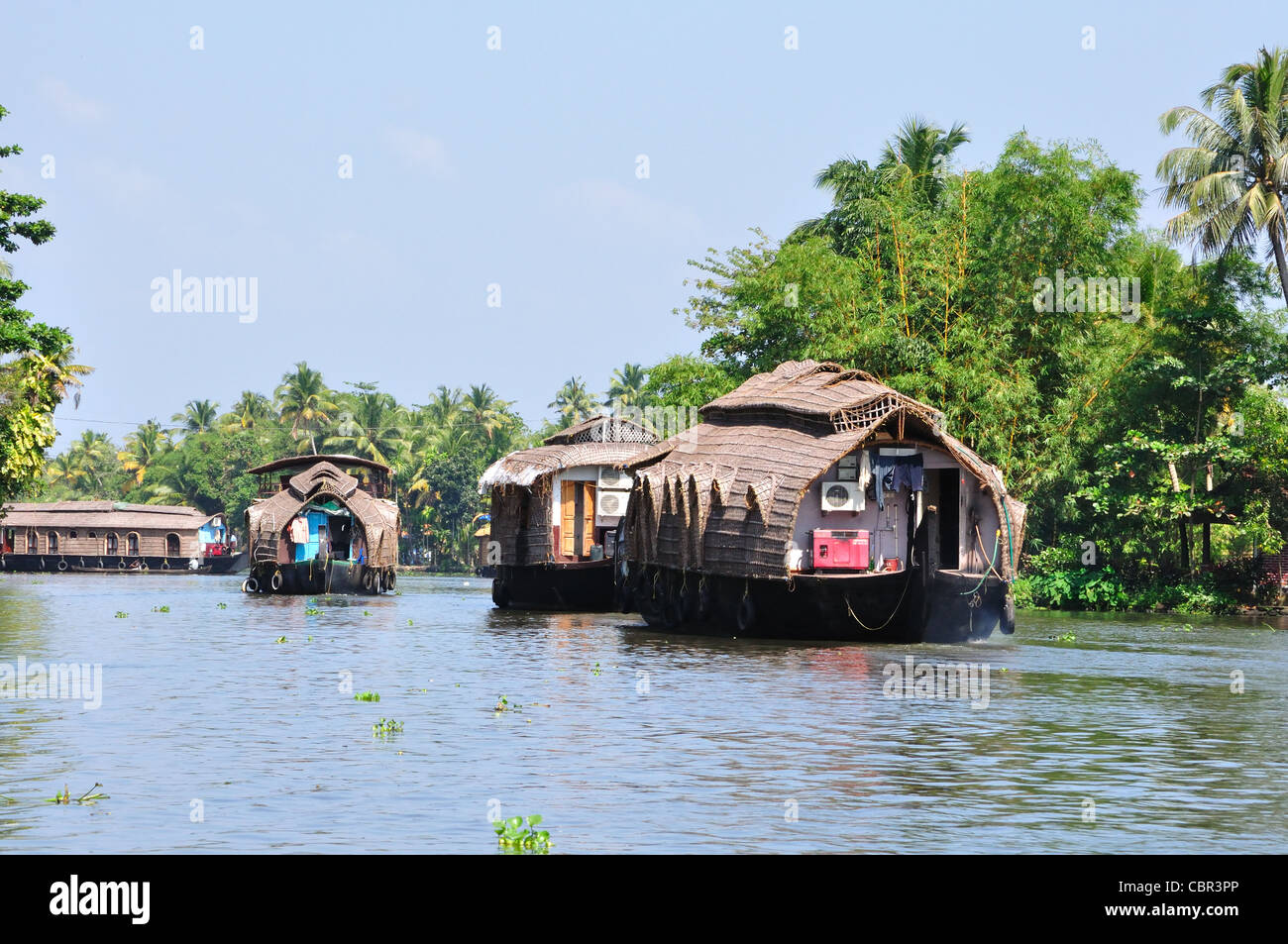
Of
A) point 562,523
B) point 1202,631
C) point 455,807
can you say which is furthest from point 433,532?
point 455,807

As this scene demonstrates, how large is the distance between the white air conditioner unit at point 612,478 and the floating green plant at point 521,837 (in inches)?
1181

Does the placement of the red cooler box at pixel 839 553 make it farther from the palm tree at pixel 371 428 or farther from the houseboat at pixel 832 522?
the palm tree at pixel 371 428

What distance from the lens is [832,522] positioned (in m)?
27.4

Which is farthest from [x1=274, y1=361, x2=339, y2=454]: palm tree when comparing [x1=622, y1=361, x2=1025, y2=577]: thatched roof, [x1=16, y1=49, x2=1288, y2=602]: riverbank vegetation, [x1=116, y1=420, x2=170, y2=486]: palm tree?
[x1=622, y1=361, x2=1025, y2=577]: thatched roof

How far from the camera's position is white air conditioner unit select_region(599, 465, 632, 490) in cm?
3934

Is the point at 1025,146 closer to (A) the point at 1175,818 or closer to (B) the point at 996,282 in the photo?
(B) the point at 996,282

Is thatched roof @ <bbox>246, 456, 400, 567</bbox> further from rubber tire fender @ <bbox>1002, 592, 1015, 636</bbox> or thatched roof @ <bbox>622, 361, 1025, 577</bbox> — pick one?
rubber tire fender @ <bbox>1002, 592, 1015, 636</bbox>

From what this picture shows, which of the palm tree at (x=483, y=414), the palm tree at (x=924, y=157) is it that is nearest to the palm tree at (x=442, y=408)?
the palm tree at (x=483, y=414)

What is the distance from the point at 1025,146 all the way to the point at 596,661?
23.5 meters

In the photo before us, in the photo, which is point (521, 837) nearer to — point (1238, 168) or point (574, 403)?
point (1238, 168)

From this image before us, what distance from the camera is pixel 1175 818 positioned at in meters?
10.1

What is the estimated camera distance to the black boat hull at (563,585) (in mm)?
38094

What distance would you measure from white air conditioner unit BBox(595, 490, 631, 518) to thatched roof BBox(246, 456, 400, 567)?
471 inches

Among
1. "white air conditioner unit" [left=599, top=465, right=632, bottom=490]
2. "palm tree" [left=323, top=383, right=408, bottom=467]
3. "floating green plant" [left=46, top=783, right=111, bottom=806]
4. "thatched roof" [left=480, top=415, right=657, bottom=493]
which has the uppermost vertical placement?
"palm tree" [left=323, top=383, right=408, bottom=467]
